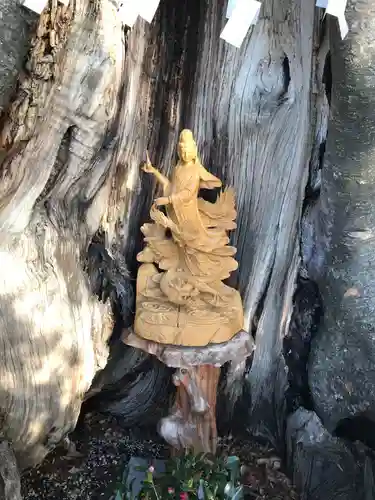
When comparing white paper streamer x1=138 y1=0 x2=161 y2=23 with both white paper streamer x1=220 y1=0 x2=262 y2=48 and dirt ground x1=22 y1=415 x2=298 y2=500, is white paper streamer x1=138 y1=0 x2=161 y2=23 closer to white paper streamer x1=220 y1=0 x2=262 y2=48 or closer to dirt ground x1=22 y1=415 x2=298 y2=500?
white paper streamer x1=220 y1=0 x2=262 y2=48

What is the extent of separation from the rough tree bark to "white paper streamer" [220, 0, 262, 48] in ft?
1.98

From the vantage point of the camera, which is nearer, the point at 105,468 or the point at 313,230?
the point at 313,230

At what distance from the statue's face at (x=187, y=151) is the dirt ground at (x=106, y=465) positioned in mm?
1133

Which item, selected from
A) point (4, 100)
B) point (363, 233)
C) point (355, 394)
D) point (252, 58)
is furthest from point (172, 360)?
point (252, 58)

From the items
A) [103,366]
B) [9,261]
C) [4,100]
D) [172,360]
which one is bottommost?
[103,366]

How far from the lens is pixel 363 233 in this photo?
182 centimetres

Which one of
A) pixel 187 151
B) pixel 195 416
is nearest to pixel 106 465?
pixel 195 416

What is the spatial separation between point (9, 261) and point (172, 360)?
1.95ft

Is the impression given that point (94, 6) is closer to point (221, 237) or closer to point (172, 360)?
point (221, 237)

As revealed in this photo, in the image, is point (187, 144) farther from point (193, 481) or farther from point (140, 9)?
point (193, 481)

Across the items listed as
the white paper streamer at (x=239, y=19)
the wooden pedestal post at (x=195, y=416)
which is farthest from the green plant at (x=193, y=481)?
the white paper streamer at (x=239, y=19)

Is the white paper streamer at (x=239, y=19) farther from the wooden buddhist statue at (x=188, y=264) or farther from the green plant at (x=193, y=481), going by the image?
the green plant at (x=193, y=481)

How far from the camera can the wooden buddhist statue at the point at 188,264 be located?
6.63 feet

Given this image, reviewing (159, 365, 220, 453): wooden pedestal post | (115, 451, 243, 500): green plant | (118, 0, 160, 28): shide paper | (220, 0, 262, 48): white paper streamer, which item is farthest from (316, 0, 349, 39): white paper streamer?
(115, 451, 243, 500): green plant
